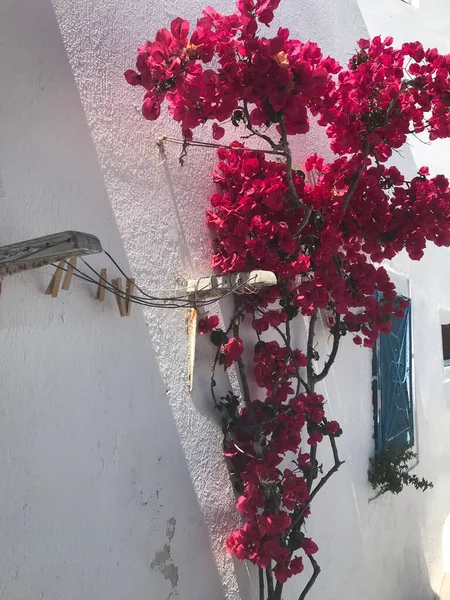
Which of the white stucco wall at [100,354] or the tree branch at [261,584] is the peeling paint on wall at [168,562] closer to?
the white stucco wall at [100,354]

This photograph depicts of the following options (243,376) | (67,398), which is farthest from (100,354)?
(243,376)

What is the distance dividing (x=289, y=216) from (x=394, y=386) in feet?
5.66

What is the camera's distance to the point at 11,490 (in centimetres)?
145

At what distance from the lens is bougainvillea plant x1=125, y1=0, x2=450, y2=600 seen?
174 centimetres

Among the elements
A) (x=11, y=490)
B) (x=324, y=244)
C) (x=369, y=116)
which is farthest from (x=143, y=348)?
(x=369, y=116)

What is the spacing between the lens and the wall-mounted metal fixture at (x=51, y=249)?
1.19 metres

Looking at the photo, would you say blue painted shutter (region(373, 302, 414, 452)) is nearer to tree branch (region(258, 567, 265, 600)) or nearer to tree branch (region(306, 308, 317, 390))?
tree branch (region(306, 308, 317, 390))

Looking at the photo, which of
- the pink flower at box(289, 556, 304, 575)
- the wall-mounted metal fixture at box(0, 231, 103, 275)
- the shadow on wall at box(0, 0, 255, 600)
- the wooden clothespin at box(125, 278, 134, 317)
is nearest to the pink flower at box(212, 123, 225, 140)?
the shadow on wall at box(0, 0, 255, 600)

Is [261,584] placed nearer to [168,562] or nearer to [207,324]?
[168,562]

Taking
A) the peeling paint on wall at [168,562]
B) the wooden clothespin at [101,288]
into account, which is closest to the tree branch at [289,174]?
the wooden clothespin at [101,288]

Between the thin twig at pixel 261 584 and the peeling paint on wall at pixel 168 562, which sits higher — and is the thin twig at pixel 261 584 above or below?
below

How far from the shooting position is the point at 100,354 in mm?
1731

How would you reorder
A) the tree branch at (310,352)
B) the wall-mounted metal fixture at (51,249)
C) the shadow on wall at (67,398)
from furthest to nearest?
1. the tree branch at (310,352)
2. the shadow on wall at (67,398)
3. the wall-mounted metal fixture at (51,249)

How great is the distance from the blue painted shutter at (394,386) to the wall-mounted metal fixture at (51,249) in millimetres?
2487
